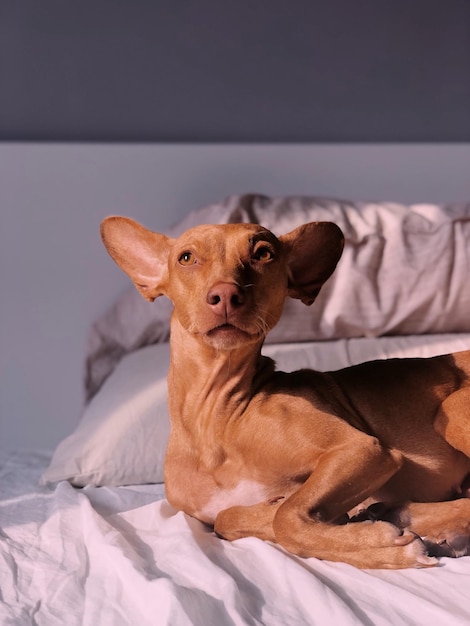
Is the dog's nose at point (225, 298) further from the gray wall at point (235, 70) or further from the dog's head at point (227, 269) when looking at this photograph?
the gray wall at point (235, 70)

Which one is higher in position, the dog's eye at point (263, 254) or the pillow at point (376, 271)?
A: the dog's eye at point (263, 254)

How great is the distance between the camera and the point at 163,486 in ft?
8.85

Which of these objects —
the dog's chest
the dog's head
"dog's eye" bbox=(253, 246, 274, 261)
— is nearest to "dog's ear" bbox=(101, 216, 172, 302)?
the dog's head

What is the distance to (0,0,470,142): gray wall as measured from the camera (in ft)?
13.1

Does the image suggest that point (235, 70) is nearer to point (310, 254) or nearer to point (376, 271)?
point (376, 271)

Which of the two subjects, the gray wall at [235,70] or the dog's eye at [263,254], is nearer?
the dog's eye at [263,254]

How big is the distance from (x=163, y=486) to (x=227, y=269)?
1.08 metres

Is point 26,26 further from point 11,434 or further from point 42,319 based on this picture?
point 11,434

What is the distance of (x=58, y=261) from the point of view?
3965 mm

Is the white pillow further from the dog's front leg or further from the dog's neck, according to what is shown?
the dog's front leg

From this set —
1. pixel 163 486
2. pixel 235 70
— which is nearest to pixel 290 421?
pixel 163 486

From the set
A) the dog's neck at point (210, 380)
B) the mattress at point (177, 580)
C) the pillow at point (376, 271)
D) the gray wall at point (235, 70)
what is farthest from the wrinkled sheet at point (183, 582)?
the gray wall at point (235, 70)

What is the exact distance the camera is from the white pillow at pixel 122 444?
2709 millimetres

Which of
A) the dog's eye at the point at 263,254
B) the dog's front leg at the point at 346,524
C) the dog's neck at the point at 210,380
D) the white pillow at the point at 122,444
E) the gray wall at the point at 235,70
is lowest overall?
the white pillow at the point at 122,444
